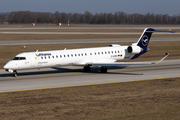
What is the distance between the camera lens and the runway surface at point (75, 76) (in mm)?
25406

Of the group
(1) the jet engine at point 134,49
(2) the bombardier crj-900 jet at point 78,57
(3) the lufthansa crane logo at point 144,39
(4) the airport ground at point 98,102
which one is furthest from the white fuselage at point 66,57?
(4) the airport ground at point 98,102

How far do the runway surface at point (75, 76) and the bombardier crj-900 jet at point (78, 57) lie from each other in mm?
1147

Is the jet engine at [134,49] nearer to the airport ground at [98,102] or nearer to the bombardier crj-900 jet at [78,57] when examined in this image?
the bombardier crj-900 jet at [78,57]

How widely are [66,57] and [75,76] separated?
2445 millimetres

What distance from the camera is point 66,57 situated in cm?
3022

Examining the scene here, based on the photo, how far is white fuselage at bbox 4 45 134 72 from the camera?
1113 inches

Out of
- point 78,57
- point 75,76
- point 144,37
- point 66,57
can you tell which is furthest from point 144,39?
point 75,76

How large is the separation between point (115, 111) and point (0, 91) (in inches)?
423

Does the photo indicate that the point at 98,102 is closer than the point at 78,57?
Yes

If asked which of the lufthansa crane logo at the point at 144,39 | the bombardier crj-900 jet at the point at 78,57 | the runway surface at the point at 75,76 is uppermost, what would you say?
the lufthansa crane logo at the point at 144,39

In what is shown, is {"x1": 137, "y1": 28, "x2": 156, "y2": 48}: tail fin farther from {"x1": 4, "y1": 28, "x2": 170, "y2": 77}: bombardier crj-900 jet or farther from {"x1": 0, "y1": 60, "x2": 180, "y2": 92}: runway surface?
{"x1": 0, "y1": 60, "x2": 180, "y2": 92}: runway surface

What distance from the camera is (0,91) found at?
22.7m

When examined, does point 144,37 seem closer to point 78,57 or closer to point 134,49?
point 134,49

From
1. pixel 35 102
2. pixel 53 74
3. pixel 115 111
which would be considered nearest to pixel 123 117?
pixel 115 111
